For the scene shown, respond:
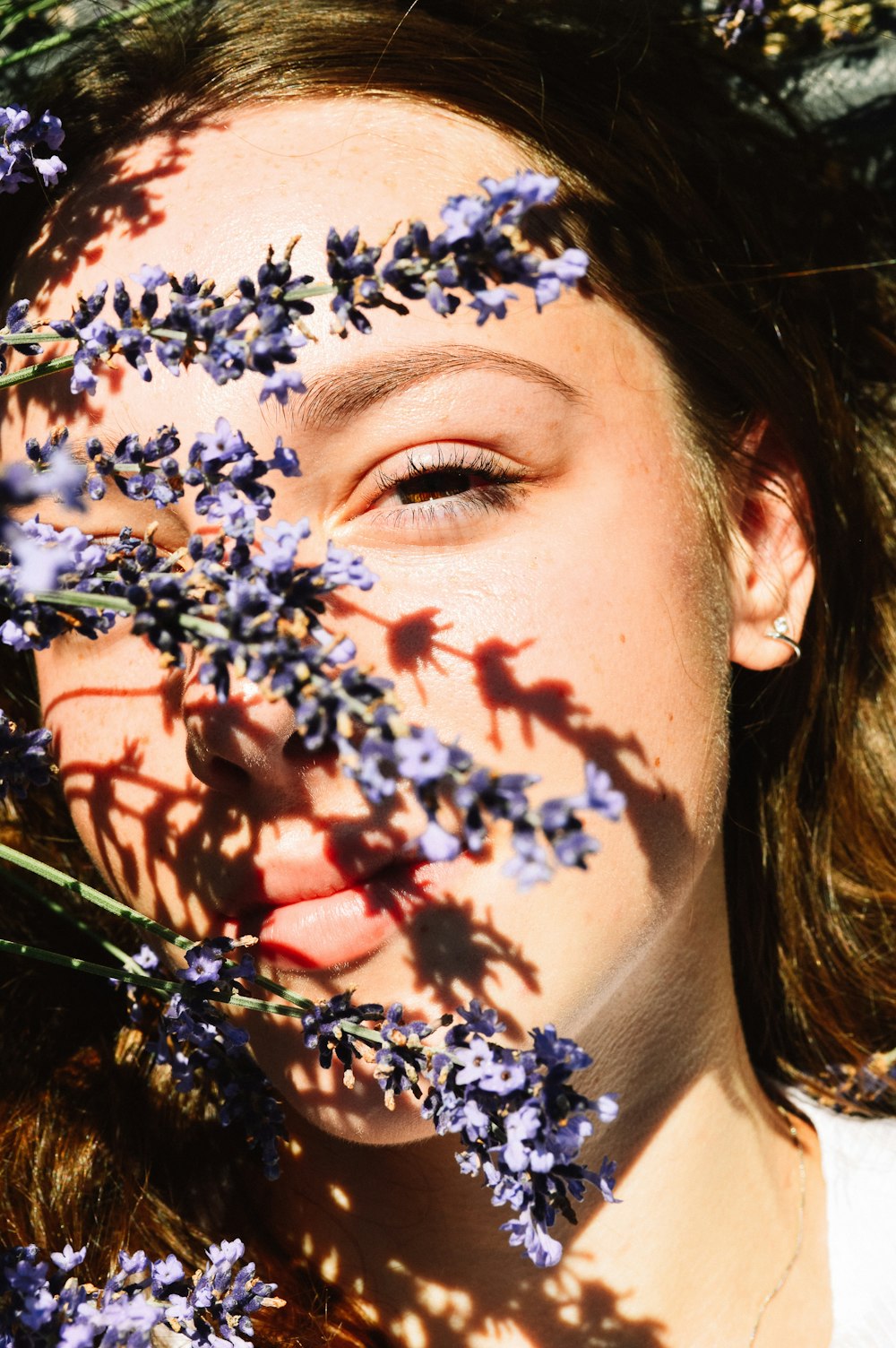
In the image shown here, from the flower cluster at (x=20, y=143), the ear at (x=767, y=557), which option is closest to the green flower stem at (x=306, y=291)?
the flower cluster at (x=20, y=143)

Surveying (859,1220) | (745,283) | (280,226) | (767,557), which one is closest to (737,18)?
(745,283)

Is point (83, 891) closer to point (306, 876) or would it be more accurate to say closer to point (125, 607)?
point (306, 876)

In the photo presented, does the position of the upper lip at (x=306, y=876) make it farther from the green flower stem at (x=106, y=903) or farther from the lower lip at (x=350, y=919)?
the green flower stem at (x=106, y=903)

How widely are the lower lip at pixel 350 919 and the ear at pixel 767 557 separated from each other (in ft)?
2.50

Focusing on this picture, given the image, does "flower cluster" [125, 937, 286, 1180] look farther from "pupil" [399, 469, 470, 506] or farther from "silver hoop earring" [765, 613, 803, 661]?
"silver hoop earring" [765, 613, 803, 661]

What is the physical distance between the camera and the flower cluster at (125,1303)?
1134 mm

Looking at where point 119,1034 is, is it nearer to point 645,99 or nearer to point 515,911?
point 515,911

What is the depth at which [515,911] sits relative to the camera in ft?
4.70

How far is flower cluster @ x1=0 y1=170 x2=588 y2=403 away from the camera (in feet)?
3.02

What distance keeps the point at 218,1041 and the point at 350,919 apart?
0.21 metres

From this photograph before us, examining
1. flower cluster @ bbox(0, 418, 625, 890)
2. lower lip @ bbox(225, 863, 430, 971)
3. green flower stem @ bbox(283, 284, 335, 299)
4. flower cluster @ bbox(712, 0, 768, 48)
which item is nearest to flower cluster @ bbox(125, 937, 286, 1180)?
lower lip @ bbox(225, 863, 430, 971)

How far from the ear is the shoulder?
105 centimetres

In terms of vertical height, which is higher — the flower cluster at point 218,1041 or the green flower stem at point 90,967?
the green flower stem at point 90,967

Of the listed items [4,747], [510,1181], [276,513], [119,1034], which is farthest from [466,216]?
[119,1034]
